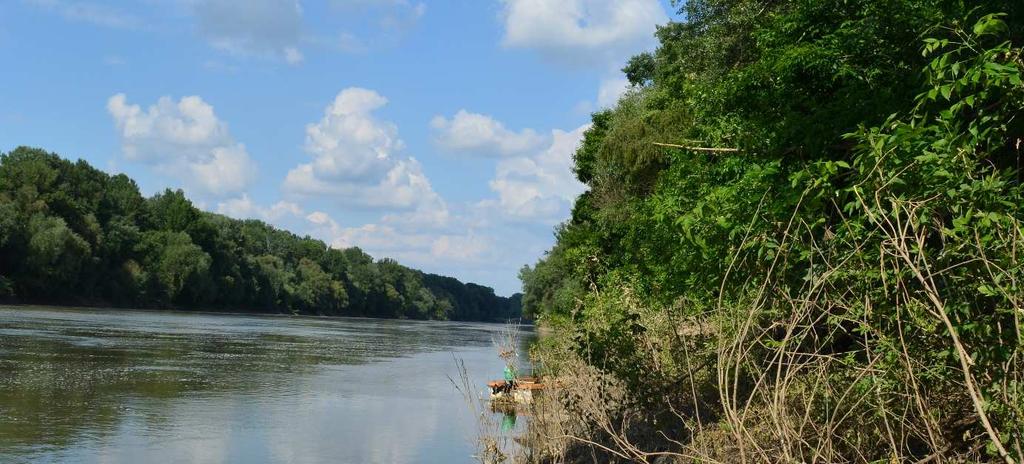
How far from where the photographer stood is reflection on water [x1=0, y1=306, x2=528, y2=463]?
65.5ft

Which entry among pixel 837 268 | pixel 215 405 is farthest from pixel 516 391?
pixel 837 268

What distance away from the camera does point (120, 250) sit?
103m

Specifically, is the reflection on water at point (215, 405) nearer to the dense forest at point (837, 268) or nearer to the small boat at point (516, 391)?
the small boat at point (516, 391)

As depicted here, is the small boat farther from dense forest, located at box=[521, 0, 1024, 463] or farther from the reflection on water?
dense forest, located at box=[521, 0, 1024, 463]

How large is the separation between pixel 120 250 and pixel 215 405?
84.3m

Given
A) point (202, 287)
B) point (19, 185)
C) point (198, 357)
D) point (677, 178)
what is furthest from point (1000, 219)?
point (202, 287)

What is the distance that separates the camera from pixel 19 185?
3661 inches

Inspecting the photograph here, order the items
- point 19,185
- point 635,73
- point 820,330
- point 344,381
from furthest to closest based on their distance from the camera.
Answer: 1. point 19,185
2. point 635,73
3. point 344,381
4. point 820,330

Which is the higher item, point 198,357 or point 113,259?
point 113,259

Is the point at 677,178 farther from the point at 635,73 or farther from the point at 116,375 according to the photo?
the point at 635,73

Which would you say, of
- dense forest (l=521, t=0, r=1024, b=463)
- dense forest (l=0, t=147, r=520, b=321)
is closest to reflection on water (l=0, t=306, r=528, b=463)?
dense forest (l=521, t=0, r=1024, b=463)

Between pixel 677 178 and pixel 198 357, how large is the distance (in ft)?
98.4

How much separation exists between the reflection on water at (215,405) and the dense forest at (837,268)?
716 cm

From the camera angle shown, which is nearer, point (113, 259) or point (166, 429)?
point (166, 429)
